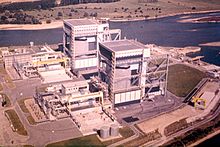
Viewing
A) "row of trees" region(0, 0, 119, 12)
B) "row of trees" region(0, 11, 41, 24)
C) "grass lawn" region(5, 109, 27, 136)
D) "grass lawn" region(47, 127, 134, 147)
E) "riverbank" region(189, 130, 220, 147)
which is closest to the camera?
"grass lawn" region(47, 127, 134, 147)

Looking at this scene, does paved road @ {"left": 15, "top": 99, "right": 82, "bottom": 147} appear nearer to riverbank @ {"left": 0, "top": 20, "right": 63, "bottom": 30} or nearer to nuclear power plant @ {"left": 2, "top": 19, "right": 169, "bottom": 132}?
nuclear power plant @ {"left": 2, "top": 19, "right": 169, "bottom": 132}

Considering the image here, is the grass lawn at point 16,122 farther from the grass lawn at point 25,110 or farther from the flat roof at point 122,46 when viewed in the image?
the flat roof at point 122,46

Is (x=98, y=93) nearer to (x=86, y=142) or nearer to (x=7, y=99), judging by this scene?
(x=86, y=142)

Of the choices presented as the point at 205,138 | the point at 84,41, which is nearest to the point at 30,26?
the point at 84,41

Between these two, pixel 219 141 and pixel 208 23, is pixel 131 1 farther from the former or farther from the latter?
pixel 219 141

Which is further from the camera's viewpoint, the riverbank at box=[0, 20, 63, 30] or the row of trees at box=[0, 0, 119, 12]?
the row of trees at box=[0, 0, 119, 12]

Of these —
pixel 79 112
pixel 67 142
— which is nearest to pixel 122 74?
pixel 79 112

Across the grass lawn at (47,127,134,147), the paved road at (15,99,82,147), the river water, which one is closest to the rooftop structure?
the paved road at (15,99,82,147)
